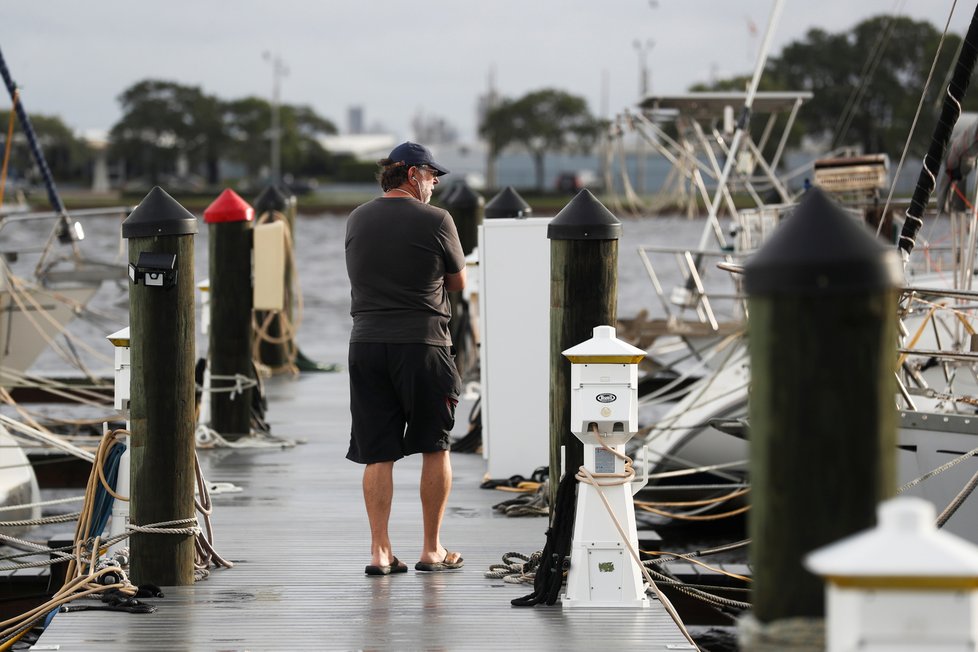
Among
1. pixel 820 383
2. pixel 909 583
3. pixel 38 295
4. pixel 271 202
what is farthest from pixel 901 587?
pixel 38 295

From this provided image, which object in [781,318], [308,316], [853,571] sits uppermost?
[781,318]

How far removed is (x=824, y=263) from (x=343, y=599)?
3133 millimetres

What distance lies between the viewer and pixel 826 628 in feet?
9.56

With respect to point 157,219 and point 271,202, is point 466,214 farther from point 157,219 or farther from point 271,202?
point 157,219

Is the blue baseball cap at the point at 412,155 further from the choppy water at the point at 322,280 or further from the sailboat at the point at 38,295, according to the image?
the sailboat at the point at 38,295

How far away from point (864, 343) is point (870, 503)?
322 millimetres

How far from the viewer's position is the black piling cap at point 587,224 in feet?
19.0

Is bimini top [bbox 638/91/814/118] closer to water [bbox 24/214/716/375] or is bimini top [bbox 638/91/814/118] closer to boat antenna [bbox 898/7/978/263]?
water [bbox 24/214/716/375]

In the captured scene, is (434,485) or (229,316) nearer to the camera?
(434,485)

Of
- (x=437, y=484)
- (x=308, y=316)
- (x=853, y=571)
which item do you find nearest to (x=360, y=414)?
(x=437, y=484)

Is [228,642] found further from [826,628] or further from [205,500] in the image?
[826,628]

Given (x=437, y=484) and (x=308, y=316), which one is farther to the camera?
(x=308, y=316)

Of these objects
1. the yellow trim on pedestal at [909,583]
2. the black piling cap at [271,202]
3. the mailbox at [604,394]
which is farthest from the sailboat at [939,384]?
the black piling cap at [271,202]

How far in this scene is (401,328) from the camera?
5551 millimetres
